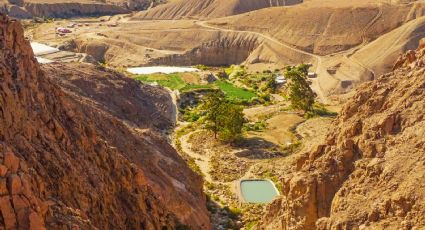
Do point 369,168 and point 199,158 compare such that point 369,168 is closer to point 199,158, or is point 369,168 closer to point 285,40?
point 199,158

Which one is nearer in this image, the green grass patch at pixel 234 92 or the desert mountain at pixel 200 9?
the green grass patch at pixel 234 92

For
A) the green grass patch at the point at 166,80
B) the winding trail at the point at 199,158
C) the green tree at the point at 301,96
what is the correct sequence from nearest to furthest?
the winding trail at the point at 199,158
the green tree at the point at 301,96
the green grass patch at the point at 166,80

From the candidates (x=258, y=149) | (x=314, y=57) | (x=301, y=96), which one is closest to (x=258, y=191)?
(x=258, y=149)

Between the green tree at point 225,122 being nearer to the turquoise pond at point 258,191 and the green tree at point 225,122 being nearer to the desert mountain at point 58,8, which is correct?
the turquoise pond at point 258,191

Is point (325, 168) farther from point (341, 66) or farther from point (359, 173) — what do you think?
point (341, 66)

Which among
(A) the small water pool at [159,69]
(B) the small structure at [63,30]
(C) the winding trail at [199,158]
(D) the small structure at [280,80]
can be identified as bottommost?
Result: (C) the winding trail at [199,158]

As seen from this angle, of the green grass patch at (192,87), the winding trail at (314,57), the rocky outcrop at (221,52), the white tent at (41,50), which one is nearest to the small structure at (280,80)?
the winding trail at (314,57)

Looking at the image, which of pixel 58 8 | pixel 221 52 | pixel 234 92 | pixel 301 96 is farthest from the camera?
pixel 58 8
